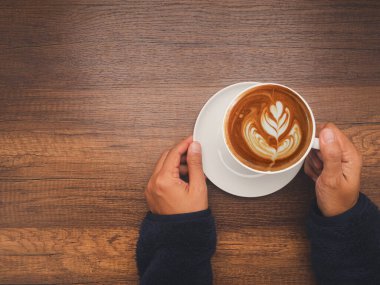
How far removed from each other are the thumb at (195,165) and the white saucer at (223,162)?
0.5 inches

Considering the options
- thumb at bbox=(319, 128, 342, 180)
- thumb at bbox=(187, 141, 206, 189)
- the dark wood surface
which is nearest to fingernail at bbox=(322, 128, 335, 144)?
thumb at bbox=(319, 128, 342, 180)

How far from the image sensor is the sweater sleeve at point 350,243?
0.81 meters

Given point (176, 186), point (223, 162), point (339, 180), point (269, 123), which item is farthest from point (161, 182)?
point (339, 180)

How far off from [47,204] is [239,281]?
18.8 inches

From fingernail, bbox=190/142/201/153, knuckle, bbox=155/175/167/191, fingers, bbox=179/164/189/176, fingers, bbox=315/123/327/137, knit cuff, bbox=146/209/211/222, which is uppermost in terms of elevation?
fingers, bbox=315/123/327/137

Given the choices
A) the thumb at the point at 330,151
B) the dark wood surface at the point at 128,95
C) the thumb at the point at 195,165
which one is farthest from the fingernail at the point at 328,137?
the thumb at the point at 195,165

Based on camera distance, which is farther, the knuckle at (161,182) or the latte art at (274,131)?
the knuckle at (161,182)

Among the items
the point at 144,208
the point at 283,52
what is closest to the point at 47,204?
the point at 144,208

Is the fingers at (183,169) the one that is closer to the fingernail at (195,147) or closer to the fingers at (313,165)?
the fingernail at (195,147)

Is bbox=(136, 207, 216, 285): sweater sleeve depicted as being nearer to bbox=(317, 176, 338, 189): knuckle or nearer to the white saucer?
the white saucer

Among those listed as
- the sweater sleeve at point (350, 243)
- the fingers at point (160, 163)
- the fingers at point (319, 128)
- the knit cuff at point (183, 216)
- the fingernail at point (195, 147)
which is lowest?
the sweater sleeve at point (350, 243)

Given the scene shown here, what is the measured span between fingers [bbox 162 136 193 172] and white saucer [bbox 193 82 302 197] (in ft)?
0.09

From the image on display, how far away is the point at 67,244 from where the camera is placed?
2.88 feet

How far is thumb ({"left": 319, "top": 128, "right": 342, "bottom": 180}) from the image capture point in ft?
2.48
